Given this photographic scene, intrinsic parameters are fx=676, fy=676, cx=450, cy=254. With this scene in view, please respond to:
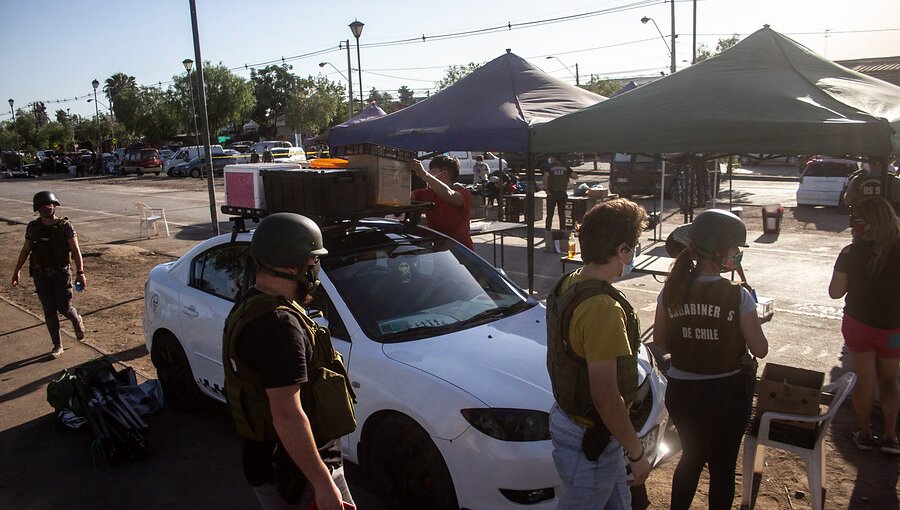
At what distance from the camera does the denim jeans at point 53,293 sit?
22.4ft

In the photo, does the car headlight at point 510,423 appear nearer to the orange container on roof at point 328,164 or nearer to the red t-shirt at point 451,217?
the orange container on roof at point 328,164

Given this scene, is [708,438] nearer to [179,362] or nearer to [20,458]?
[179,362]

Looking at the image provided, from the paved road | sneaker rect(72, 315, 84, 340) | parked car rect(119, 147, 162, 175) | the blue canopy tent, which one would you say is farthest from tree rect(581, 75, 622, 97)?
sneaker rect(72, 315, 84, 340)

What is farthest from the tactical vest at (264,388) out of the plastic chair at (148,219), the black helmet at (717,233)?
the plastic chair at (148,219)

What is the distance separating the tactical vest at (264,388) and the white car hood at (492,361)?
3.73 feet

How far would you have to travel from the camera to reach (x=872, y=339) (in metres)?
4.22

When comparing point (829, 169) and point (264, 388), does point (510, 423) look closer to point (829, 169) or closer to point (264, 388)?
point (264, 388)

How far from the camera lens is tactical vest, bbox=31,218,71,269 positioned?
6773mm

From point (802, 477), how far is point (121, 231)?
1681cm

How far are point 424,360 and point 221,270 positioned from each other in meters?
2.18

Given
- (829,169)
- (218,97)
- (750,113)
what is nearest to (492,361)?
(750,113)

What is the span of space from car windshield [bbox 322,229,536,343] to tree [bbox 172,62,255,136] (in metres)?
56.4

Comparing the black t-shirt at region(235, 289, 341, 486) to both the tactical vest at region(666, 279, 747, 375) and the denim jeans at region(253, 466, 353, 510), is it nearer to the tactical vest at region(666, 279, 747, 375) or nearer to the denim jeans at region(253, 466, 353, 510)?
the denim jeans at region(253, 466, 353, 510)

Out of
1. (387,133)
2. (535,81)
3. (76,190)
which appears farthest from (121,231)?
(76,190)
